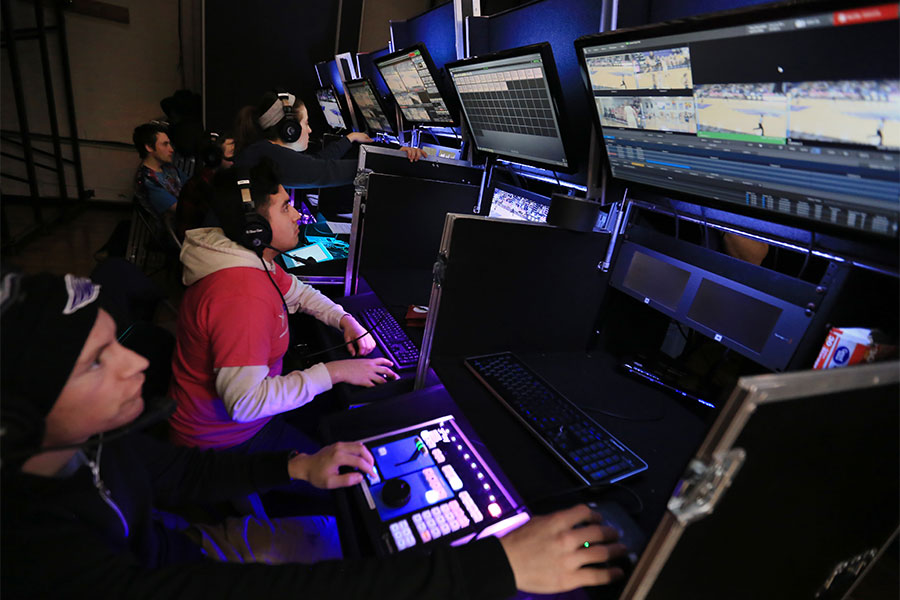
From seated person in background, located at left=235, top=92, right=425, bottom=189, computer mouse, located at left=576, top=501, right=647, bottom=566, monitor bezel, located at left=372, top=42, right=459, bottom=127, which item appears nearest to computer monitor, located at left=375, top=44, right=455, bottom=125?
monitor bezel, located at left=372, top=42, right=459, bottom=127

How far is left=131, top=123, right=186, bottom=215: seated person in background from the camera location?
115 inches

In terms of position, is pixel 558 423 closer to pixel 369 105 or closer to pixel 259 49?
pixel 369 105

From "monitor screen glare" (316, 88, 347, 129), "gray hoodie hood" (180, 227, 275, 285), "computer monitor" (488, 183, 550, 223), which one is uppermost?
"monitor screen glare" (316, 88, 347, 129)

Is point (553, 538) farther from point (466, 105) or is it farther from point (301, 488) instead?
point (466, 105)

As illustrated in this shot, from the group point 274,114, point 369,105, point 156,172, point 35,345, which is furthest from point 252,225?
point 156,172

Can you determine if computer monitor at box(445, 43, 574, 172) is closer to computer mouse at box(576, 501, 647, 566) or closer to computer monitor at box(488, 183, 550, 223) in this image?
computer monitor at box(488, 183, 550, 223)

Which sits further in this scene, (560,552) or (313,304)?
(313,304)

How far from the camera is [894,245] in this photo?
646 millimetres

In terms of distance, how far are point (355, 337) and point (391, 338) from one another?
121mm

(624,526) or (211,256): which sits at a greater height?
(211,256)

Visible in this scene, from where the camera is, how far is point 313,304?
1.59 meters

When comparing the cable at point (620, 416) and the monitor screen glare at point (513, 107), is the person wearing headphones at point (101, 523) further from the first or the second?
the monitor screen glare at point (513, 107)

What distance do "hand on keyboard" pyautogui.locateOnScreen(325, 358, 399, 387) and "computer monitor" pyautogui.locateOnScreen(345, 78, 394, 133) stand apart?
213cm

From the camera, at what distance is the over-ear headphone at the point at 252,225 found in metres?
1.18
